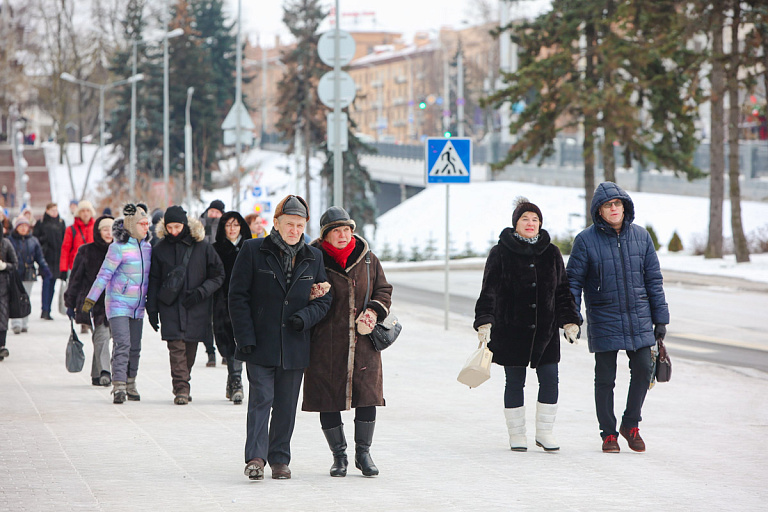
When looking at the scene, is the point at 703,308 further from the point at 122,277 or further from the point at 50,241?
the point at 122,277

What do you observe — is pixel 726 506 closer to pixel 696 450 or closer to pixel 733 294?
pixel 696 450

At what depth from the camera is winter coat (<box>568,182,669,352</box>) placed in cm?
857

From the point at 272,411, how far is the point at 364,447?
61cm

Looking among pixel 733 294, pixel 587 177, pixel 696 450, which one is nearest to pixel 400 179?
pixel 587 177

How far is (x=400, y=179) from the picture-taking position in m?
79.8

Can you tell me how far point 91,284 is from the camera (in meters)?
12.2

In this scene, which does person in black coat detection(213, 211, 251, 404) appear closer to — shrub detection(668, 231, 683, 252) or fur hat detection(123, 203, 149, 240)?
fur hat detection(123, 203, 149, 240)

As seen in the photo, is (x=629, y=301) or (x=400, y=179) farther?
(x=400, y=179)

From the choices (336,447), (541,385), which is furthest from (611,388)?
(336,447)

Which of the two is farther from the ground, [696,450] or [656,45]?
[656,45]

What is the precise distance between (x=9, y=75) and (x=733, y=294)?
112ft

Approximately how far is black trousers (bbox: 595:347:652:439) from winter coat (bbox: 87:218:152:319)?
14.7 ft

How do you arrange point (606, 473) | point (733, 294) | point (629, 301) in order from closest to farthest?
point (606, 473) < point (629, 301) < point (733, 294)

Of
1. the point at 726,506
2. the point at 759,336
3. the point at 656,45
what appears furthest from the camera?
the point at 656,45
